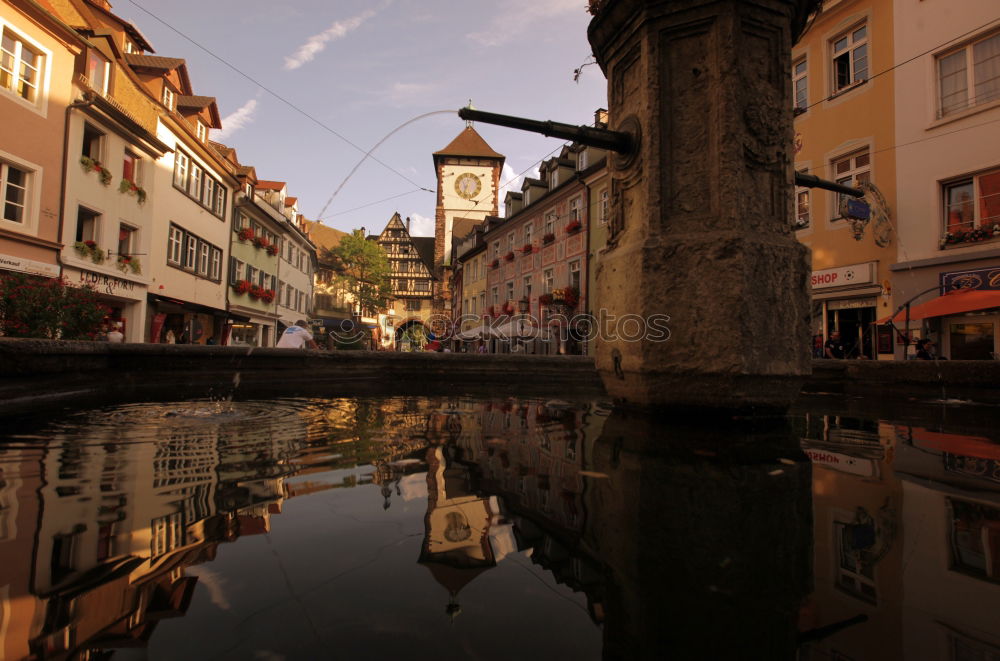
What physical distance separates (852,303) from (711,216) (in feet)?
44.9

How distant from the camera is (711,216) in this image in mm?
3168

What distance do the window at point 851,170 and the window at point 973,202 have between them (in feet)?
6.51

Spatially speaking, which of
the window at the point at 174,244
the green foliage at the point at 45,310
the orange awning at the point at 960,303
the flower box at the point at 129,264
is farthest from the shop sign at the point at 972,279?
the window at the point at 174,244

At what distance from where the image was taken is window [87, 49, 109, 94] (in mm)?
13669

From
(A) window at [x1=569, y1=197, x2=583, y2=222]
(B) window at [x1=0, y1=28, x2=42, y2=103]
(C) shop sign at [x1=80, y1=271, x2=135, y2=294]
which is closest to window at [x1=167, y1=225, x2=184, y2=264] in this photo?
(C) shop sign at [x1=80, y1=271, x2=135, y2=294]

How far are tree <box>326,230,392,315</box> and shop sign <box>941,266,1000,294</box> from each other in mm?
40046

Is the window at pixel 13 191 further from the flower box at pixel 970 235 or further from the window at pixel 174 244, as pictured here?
the flower box at pixel 970 235

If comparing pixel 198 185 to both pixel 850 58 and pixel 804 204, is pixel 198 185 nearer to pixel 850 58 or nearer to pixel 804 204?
pixel 804 204

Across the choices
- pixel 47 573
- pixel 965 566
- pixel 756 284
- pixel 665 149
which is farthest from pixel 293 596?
pixel 665 149

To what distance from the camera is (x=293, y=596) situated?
0.86 m

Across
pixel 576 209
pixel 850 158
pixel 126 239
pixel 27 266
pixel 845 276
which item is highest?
pixel 576 209

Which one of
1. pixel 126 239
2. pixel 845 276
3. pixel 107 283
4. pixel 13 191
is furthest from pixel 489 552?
pixel 126 239

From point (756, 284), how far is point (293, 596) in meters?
2.94

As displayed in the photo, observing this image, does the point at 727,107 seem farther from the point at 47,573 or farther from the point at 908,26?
the point at 908,26
